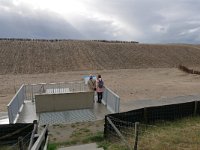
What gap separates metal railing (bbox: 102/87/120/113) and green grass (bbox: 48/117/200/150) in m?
1.70

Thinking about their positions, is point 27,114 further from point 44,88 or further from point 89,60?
point 89,60

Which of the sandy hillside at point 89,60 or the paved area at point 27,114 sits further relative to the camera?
the sandy hillside at point 89,60

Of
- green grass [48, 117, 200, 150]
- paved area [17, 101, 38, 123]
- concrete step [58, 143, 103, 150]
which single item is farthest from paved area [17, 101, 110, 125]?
concrete step [58, 143, 103, 150]

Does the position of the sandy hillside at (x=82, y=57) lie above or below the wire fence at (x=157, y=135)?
above

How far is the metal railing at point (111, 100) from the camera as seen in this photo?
10244mm

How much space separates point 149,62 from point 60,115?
1419 inches

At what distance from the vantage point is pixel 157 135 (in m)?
8.03

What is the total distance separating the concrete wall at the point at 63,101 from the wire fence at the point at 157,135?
9.72 feet

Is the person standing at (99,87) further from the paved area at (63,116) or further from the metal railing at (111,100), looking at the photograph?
the paved area at (63,116)

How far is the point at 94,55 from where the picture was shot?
4644cm

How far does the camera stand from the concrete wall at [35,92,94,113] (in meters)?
10.5

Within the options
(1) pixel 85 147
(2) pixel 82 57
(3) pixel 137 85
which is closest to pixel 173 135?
(1) pixel 85 147

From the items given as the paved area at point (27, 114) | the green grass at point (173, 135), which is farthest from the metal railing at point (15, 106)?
→ the green grass at point (173, 135)

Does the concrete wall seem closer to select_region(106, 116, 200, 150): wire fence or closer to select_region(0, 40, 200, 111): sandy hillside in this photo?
select_region(106, 116, 200, 150): wire fence
